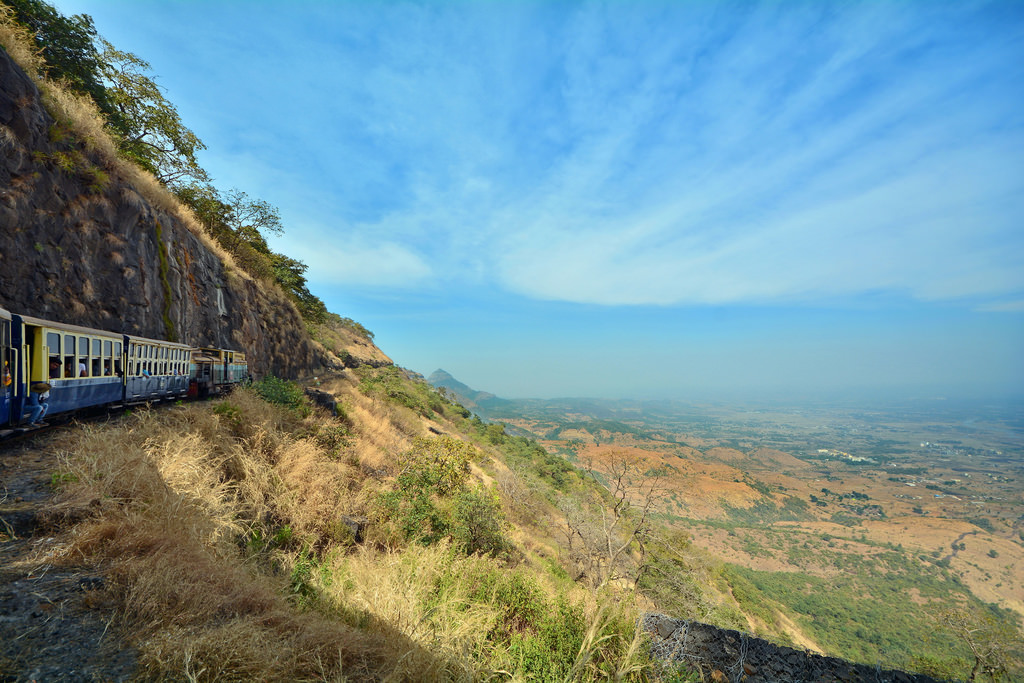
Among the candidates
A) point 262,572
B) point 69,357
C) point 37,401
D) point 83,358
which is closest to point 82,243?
point 83,358

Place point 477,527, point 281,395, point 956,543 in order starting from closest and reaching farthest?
point 477,527, point 281,395, point 956,543

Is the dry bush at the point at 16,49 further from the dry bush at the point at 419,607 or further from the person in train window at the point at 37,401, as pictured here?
the dry bush at the point at 419,607

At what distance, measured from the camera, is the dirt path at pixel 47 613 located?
255cm

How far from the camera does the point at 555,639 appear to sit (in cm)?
627

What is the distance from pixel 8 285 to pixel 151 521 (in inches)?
330

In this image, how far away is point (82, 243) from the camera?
1013cm

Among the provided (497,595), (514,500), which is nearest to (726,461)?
(514,500)

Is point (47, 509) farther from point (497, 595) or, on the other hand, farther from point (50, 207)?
point (50, 207)

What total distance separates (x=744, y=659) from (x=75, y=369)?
46.6 ft

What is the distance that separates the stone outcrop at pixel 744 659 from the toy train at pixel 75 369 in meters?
11.9

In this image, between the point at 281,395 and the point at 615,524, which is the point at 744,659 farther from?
A: the point at 281,395

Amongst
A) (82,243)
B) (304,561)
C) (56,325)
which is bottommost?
(304,561)

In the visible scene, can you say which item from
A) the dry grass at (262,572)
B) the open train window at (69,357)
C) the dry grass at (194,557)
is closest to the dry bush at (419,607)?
the dry grass at (262,572)

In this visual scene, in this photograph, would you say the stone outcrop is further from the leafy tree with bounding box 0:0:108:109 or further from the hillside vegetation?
the leafy tree with bounding box 0:0:108:109
